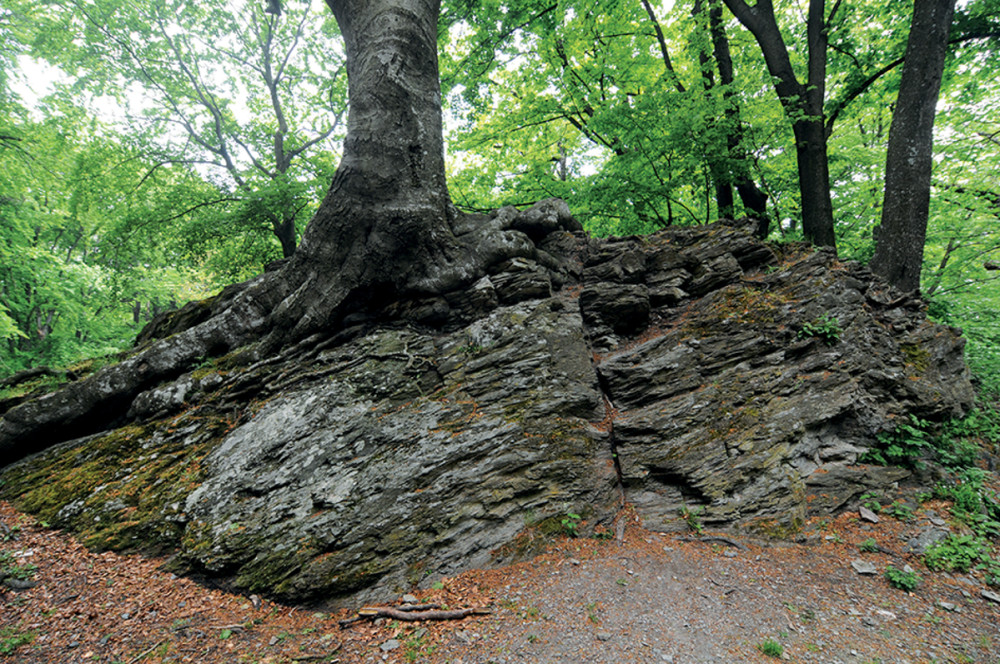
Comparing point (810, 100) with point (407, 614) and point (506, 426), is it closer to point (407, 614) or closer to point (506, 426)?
point (506, 426)

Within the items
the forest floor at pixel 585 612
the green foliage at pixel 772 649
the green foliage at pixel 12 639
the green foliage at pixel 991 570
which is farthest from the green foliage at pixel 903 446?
the green foliage at pixel 12 639

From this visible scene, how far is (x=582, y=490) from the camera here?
17.8ft

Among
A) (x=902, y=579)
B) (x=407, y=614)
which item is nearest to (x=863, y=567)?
(x=902, y=579)

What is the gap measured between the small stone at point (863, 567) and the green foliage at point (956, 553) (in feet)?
1.89

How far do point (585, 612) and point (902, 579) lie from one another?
3450 millimetres

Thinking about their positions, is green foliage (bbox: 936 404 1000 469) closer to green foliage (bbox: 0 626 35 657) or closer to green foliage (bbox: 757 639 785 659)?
green foliage (bbox: 757 639 785 659)

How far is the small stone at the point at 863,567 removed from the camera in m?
4.31

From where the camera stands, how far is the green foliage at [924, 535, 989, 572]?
424 centimetres

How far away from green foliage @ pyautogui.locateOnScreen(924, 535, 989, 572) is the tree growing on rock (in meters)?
7.22

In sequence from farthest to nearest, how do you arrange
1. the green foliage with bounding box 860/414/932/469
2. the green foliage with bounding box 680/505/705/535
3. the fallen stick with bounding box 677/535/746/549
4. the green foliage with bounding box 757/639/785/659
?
the green foliage with bounding box 860/414/932/469, the green foliage with bounding box 680/505/705/535, the fallen stick with bounding box 677/535/746/549, the green foliage with bounding box 757/639/785/659

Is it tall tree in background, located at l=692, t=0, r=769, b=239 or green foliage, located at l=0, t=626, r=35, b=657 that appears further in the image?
tall tree in background, located at l=692, t=0, r=769, b=239

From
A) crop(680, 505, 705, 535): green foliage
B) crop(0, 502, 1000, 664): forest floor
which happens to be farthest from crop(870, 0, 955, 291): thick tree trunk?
crop(680, 505, 705, 535): green foliage

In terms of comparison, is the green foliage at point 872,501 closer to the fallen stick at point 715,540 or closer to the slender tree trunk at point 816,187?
the fallen stick at point 715,540

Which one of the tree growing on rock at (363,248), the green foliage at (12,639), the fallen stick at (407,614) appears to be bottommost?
the fallen stick at (407,614)
